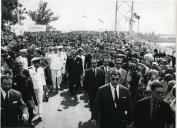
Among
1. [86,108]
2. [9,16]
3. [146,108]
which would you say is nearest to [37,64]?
[86,108]

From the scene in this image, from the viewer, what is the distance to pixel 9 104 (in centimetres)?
555

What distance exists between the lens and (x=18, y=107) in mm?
5680

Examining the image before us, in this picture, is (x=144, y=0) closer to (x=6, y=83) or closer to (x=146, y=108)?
(x=146, y=108)

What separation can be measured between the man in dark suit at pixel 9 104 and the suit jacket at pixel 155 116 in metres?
2.02

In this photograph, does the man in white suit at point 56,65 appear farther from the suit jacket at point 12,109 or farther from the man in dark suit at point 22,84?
the suit jacket at point 12,109

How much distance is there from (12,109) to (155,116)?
234cm

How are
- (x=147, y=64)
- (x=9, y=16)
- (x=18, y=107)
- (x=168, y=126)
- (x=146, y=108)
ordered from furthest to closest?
(x=9, y=16) → (x=147, y=64) → (x=18, y=107) → (x=168, y=126) → (x=146, y=108)

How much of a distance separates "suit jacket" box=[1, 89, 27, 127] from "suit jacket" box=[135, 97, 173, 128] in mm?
2007

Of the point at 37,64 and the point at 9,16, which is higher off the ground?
the point at 9,16

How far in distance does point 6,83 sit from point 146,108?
2235 millimetres

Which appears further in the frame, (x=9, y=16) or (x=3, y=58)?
(x=9, y=16)

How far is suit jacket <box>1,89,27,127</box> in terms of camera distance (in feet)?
18.2

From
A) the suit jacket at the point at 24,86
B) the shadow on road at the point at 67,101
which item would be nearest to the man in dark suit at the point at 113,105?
the suit jacket at the point at 24,86

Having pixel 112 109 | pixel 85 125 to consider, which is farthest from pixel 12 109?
pixel 85 125
